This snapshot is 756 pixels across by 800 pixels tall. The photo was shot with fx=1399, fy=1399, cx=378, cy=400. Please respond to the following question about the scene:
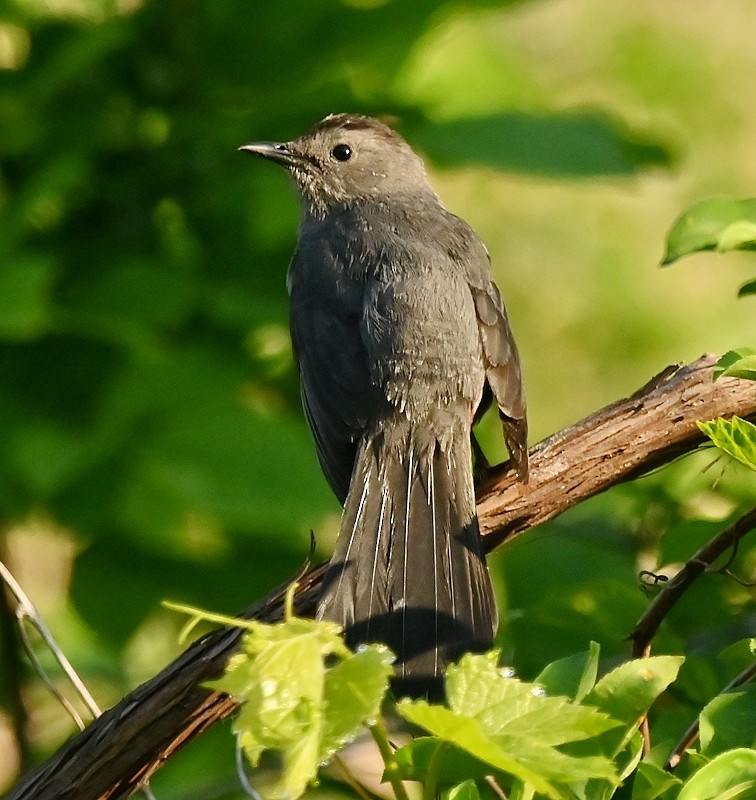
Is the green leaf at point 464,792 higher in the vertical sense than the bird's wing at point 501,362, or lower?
lower

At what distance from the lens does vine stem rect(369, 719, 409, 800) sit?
6.30ft

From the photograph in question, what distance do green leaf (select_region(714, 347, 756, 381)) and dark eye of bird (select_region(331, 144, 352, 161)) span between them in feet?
10.7

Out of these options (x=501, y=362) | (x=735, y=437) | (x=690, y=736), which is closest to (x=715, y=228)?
(x=735, y=437)

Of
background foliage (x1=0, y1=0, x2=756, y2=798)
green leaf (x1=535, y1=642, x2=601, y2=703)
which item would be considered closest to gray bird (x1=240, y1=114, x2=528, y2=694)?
background foliage (x1=0, y1=0, x2=756, y2=798)

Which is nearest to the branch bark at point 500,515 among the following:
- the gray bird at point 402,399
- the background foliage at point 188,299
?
the gray bird at point 402,399

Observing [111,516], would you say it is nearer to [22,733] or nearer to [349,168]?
[22,733]

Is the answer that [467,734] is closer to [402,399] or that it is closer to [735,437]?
[735,437]

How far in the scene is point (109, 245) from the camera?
13.9 feet

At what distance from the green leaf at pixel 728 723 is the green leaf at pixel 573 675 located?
20cm

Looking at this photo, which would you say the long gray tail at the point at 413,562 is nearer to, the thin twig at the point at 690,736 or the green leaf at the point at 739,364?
the thin twig at the point at 690,736

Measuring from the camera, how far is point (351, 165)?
5.57 meters

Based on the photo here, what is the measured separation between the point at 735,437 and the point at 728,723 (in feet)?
1.53

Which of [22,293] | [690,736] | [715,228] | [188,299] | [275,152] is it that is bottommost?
[690,736]

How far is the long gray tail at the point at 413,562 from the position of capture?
10.1 ft
